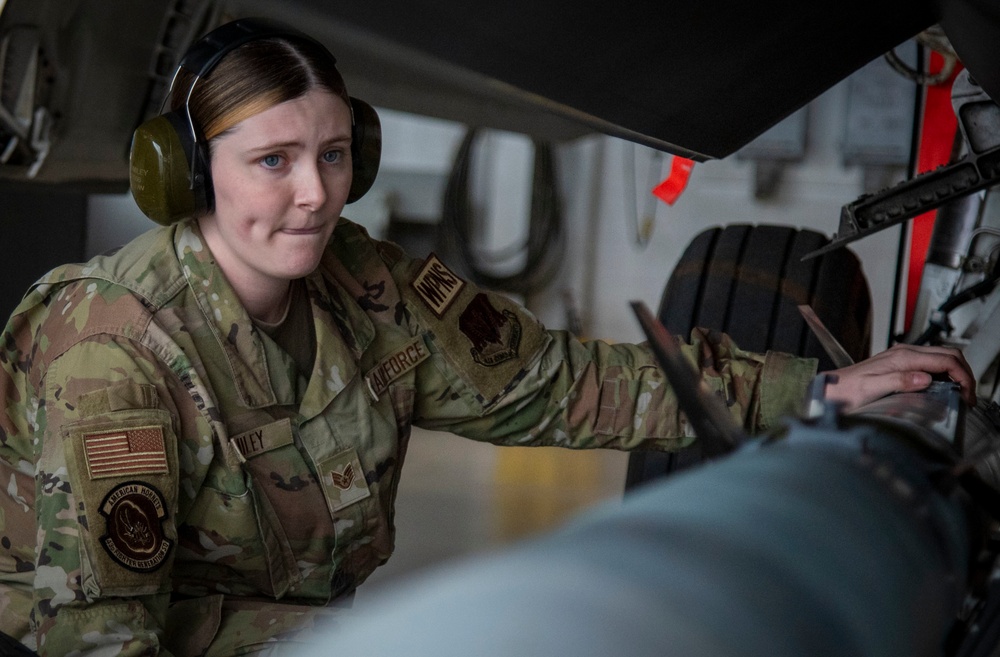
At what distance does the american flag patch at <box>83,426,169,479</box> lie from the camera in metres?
1.17

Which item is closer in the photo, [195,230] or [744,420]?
[195,230]

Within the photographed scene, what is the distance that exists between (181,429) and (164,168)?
29cm

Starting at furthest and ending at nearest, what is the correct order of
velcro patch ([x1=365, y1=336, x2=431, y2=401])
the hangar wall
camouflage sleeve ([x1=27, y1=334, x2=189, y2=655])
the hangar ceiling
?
the hangar wall, velcro patch ([x1=365, y1=336, x2=431, y2=401]), camouflage sleeve ([x1=27, y1=334, x2=189, y2=655]), the hangar ceiling

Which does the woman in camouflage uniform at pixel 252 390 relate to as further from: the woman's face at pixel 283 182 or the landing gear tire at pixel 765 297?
the landing gear tire at pixel 765 297

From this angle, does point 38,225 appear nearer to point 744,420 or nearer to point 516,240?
point 744,420

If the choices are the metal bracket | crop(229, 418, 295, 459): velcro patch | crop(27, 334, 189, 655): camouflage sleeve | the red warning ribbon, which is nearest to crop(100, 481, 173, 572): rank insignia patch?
crop(27, 334, 189, 655): camouflage sleeve

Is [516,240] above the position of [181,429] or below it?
below

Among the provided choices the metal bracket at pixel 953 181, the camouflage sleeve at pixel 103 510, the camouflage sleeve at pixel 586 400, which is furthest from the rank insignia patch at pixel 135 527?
the metal bracket at pixel 953 181

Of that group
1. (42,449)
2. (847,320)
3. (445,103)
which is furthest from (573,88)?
(445,103)

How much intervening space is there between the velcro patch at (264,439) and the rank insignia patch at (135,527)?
0.51 feet

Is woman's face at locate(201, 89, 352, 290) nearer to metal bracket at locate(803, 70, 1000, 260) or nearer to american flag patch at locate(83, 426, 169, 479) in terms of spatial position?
american flag patch at locate(83, 426, 169, 479)

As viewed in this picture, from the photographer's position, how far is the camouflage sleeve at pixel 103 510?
116 cm

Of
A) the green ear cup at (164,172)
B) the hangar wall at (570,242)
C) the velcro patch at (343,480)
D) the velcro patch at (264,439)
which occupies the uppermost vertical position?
the green ear cup at (164,172)

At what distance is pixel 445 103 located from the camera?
3055 mm
